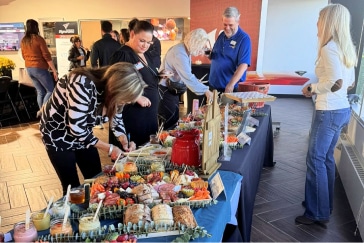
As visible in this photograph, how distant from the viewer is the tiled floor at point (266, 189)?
2.08 m

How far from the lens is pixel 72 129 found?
4.46 ft

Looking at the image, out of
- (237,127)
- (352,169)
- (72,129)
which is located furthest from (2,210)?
(352,169)

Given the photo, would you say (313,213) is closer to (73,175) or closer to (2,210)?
(73,175)

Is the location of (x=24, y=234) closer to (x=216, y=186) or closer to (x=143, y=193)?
(x=143, y=193)

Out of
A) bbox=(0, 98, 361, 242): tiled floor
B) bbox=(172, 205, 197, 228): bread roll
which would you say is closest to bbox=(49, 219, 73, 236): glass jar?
bbox=(172, 205, 197, 228): bread roll

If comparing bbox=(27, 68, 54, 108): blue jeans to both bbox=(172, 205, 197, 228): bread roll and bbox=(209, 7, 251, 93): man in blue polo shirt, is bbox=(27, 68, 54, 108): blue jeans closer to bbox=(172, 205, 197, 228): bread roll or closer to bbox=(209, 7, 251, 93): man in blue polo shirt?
bbox=(209, 7, 251, 93): man in blue polo shirt

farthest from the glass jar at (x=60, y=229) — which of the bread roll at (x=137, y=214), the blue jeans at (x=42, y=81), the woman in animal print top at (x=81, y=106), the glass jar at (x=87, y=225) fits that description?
the blue jeans at (x=42, y=81)

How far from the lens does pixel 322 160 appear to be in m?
1.96

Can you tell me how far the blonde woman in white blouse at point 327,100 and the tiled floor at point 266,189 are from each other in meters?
0.14

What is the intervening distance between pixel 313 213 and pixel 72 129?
170 cm

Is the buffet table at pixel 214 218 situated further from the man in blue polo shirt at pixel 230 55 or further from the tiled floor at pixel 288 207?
the man in blue polo shirt at pixel 230 55

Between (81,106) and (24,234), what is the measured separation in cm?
58

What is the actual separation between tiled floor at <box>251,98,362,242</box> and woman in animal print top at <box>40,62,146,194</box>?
1.29 m

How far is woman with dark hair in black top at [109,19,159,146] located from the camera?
6.25ft
